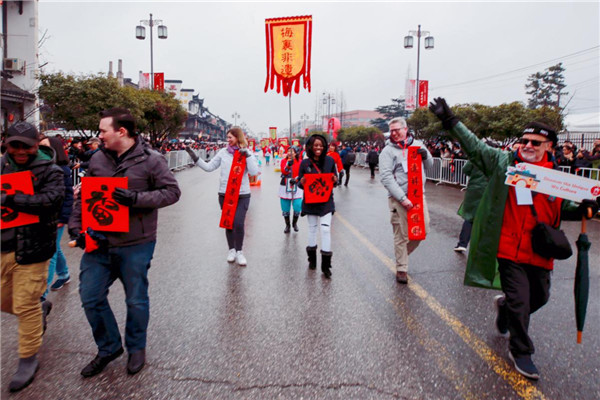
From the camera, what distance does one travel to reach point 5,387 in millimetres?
2760

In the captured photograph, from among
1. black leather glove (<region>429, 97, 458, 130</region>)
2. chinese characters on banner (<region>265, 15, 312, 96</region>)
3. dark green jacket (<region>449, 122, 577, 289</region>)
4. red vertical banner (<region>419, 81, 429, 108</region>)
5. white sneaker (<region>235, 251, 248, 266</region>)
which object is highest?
red vertical banner (<region>419, 81, 429, 108</region>)

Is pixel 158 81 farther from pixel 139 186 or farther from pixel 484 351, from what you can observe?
pixel 484 351

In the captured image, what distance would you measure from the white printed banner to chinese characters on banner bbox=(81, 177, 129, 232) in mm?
2738

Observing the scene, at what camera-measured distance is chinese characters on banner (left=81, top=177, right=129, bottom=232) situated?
9.50ft

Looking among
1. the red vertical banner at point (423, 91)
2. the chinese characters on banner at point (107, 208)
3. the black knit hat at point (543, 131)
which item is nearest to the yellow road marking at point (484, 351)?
the black knit hat at point (543, 131)

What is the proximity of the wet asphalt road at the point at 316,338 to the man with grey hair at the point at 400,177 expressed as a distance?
38cm

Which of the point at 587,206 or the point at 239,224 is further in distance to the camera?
the point at 239,224

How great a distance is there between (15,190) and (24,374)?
1.20 meters

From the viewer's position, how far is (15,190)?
2.85m

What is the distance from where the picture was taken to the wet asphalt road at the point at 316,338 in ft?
9.11

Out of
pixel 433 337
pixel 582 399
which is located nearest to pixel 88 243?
pixel 433 337

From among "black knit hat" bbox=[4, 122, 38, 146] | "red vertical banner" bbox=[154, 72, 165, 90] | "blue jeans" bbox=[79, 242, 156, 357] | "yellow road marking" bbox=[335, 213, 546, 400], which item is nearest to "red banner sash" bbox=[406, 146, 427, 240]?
"yellow road marking" bbox=[335, 213, 546, 400]

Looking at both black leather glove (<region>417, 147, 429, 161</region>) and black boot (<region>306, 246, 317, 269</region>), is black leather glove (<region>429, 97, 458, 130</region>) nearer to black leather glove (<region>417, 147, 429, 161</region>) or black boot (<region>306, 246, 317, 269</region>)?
black leather glove (<region>417, 147, 429, 161</region>)

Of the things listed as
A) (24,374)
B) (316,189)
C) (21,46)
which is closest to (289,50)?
(316,189)
